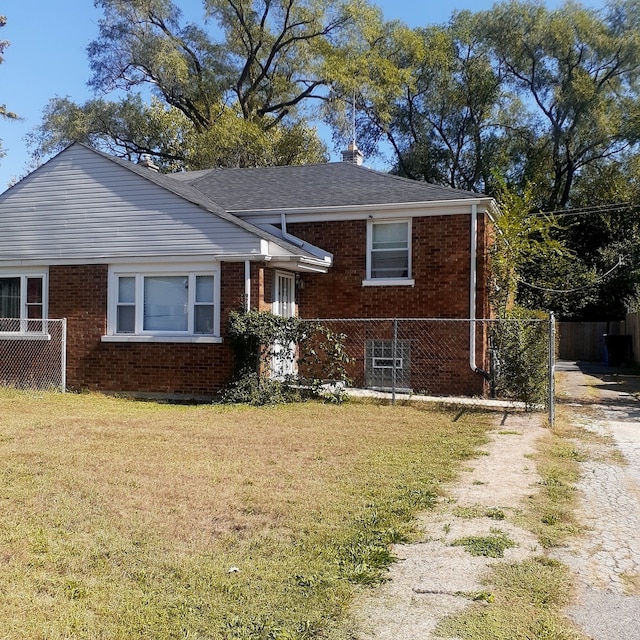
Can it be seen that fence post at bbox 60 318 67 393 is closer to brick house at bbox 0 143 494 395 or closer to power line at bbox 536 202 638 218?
brick house at bbox 0 143 494 395

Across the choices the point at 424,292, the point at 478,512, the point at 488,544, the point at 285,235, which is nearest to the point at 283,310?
the point at 285,235

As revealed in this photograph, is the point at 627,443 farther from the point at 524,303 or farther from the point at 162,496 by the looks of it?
the point at 524,303

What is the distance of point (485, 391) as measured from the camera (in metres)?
13.2

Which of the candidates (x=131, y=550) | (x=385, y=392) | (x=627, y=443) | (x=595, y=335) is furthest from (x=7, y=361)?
(x=595, y=335)

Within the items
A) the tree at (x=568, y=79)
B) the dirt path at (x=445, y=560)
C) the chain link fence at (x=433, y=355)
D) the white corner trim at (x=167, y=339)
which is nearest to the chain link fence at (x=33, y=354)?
the white corner trim at (x=167, y=339)

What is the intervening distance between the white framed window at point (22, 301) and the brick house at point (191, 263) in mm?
27

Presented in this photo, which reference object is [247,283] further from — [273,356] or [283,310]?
[283,310]

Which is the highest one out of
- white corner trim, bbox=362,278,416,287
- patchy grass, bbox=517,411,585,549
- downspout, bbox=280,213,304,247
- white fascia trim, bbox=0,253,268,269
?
downspout, bbox=280,213,304,247

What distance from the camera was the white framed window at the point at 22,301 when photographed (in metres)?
13.9

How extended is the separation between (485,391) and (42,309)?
970cm

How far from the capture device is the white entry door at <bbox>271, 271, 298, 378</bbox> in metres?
12.5

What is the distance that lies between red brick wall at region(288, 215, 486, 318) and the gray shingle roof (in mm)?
537

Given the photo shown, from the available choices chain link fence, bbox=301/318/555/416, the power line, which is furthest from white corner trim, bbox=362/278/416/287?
the power line

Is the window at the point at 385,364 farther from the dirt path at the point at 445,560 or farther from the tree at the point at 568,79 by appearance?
the tree at the point at 568,79
